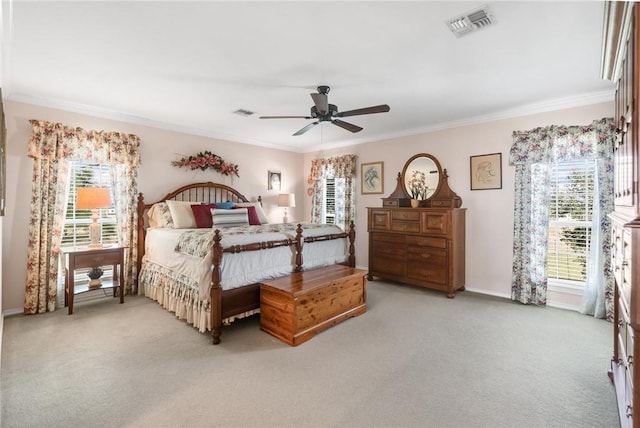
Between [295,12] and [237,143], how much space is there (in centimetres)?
397

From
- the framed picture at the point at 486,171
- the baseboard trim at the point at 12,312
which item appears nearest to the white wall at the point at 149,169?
the baseboard trim at the point at 12,312

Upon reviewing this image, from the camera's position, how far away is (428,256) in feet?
Answer: 14.8

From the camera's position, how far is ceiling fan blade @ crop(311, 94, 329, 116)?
3.02 metres

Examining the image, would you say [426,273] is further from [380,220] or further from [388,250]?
[380,220]

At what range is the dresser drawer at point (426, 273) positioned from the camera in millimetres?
4363

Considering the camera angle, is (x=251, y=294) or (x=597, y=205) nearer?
(x=251, y=294)

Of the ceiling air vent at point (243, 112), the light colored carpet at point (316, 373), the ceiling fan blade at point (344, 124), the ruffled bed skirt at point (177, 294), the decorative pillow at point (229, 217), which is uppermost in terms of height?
the ceiling air vent at point (243, 112)

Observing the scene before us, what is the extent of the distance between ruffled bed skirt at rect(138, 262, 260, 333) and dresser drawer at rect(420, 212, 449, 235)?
2732 millimetres

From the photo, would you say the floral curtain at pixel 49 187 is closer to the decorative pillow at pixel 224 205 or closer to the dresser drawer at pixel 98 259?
the dresser drawer at pixel 98 259

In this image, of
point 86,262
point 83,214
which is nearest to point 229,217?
point 86,262

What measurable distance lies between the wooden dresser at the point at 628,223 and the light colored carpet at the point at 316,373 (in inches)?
18.0

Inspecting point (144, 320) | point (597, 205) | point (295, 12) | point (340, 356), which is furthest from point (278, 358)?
point (597, 205)

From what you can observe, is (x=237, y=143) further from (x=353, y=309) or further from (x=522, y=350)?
(x=522, y=350)

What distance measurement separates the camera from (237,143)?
5.81 m
